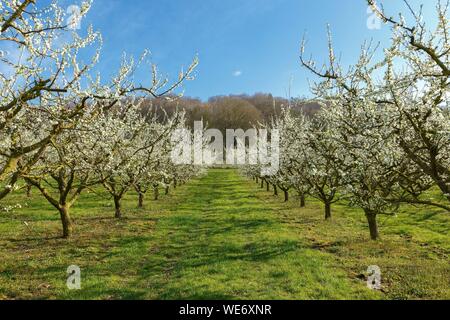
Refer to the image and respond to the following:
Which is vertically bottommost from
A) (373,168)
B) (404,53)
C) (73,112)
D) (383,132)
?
(373,168)

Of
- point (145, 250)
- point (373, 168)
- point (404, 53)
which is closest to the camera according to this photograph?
point (404, 53)

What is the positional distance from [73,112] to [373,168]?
845cm

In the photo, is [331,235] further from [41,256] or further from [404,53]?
[41,256]

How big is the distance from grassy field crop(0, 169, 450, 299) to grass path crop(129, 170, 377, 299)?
0.11ft

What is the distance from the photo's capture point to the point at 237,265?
40.4 feet

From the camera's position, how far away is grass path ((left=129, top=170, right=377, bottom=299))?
983cm

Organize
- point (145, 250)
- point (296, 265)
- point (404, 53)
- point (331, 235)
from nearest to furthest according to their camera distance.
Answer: point (404, 53) < point (296, 265) < point (145, 250) < point (331, 235)

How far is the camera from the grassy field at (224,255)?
10.1m

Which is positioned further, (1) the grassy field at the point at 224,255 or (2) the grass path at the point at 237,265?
(1) the grassy field at the point at 224,255

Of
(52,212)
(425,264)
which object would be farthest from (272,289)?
(52,212)

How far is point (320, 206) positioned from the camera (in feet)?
91.2

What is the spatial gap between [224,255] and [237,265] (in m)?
1.47

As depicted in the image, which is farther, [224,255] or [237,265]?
[224,255]

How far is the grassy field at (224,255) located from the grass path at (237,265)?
0.03m
